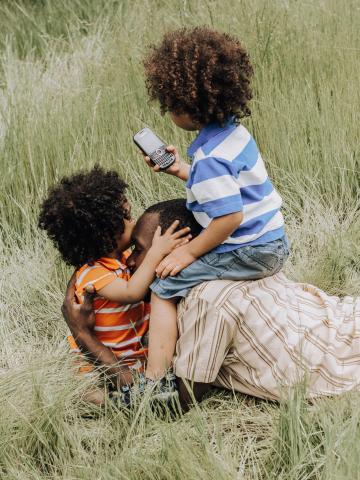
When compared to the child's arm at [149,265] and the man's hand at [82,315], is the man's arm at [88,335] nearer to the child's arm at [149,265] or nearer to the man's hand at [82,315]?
the man's hand at [82,315]

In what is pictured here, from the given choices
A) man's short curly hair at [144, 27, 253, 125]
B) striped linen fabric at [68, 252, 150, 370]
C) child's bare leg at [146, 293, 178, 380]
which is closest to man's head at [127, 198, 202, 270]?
striped linen fabric at [68, 252, 150, 370]

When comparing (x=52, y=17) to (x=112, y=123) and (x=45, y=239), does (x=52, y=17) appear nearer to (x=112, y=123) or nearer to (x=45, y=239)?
(x=112, y=123)

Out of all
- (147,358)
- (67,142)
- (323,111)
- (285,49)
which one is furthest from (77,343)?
(285,49)

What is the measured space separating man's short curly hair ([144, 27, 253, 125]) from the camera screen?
25 centimetres

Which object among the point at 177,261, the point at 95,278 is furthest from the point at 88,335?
the point at 177,261

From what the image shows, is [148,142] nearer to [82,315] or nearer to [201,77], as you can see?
[201,77]

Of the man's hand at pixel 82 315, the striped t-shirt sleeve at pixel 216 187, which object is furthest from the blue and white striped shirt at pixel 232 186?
the man's hand at pixel 82 315

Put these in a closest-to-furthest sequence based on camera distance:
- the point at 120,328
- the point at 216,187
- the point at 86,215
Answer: the point at 216,187 < the point at 86,215 < the point at 120,328

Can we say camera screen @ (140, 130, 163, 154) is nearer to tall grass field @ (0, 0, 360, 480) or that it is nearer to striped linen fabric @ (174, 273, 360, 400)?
tall grass field @ (0, 0, 360, 480)

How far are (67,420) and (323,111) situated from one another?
2377 mm

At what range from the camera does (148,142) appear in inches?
126

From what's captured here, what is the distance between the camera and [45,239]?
4.15 m

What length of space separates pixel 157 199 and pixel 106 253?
1.23 m

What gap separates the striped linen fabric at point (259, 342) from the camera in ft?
9.48
